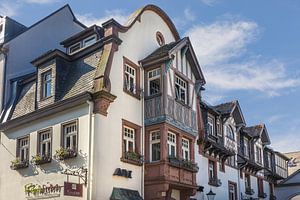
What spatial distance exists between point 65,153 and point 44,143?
2477mm

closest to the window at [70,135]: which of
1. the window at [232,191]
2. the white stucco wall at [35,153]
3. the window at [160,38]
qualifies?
the white stucco wall at [35,153]

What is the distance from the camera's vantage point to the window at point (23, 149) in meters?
23.5

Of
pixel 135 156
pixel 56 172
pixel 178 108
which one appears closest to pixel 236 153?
pixel 178 108

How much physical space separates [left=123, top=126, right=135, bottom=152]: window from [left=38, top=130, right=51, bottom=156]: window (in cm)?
363

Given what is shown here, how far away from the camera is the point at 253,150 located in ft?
129

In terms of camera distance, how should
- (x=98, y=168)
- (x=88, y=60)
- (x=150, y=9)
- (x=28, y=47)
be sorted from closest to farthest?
(x=98, y=168)
(x=88, y=60)
(x=150, y=9)
(x=28, y=47)

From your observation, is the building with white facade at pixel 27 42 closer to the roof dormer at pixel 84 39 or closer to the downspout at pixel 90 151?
the roof dormer at pixel 84 39

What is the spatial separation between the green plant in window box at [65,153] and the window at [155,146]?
408 cm

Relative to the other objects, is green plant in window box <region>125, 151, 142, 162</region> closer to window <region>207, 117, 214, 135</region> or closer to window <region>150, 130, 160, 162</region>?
window <region>150, 130, 160, 162</region>

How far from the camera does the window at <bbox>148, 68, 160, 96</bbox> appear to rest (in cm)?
2334

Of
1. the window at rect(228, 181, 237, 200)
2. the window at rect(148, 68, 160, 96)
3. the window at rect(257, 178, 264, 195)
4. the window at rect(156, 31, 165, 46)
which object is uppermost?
the window at rect(156, 31, 165, 46)

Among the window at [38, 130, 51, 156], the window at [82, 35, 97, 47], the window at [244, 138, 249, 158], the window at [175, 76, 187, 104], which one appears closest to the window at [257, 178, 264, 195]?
the window at [244, 138, 249, 158]

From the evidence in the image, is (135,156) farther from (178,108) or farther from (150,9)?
(150,9)

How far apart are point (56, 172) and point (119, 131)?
3336mm
